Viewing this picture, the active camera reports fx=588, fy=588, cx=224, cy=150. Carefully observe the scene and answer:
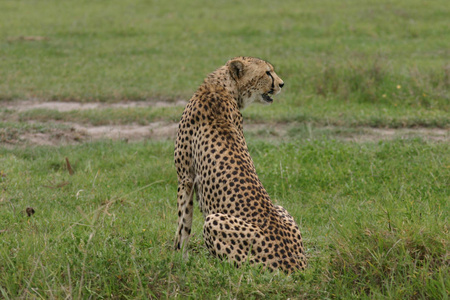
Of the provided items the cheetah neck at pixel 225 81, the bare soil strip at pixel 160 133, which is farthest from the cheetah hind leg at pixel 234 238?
the bare soil strip at pixel 160 133

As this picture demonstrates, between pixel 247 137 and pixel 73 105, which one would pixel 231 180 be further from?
pixel 73 105

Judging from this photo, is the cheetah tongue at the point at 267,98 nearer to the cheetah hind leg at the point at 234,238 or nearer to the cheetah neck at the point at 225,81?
the cheetah neck at the point at 225,81

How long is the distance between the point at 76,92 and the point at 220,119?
6.18 meters

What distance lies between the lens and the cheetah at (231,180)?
334 centimetres

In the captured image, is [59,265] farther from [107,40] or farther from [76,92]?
[107,40]

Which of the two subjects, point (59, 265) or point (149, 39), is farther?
point (149, 39)

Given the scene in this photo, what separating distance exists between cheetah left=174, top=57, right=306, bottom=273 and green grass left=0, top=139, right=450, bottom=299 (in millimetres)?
148

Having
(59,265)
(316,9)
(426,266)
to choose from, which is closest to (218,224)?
(59,265)

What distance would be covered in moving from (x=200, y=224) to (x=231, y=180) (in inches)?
47.9

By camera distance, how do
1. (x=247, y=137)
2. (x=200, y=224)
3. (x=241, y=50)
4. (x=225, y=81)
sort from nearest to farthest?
(x=225, y=81) < (x=200, y=224) < (x=247, y=137) < (x=241, y=50)

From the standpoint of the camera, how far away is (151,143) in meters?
7.02

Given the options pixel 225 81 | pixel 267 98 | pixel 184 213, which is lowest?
pixel 184 213

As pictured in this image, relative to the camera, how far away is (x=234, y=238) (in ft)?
11.0

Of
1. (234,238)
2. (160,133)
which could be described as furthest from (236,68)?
(160,133)
